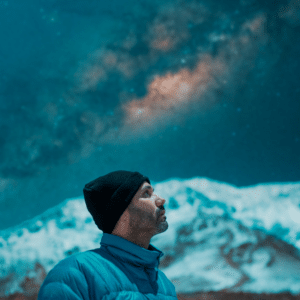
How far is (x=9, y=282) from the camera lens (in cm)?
619

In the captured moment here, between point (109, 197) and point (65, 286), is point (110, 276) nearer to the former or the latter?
point (65, 286)

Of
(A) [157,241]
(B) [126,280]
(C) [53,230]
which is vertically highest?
(C) [53,230]

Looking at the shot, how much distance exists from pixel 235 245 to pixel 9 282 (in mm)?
4493

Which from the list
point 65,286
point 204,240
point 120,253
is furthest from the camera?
point 204,240

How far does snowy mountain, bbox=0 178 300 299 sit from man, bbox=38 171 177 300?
13.2ft

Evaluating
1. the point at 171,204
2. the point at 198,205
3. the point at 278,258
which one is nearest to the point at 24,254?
the point at 171,204

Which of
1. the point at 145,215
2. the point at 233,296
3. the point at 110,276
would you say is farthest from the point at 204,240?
the point at 110,276

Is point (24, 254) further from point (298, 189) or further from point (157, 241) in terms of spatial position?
point (298, 189)

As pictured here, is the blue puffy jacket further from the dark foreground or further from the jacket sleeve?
the dark foreground

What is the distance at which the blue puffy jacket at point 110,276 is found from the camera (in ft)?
3.28

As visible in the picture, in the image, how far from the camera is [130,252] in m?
1.22

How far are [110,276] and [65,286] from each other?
17 centimetres

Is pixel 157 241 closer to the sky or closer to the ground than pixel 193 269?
closer to the sky

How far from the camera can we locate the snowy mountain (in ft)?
17.9
